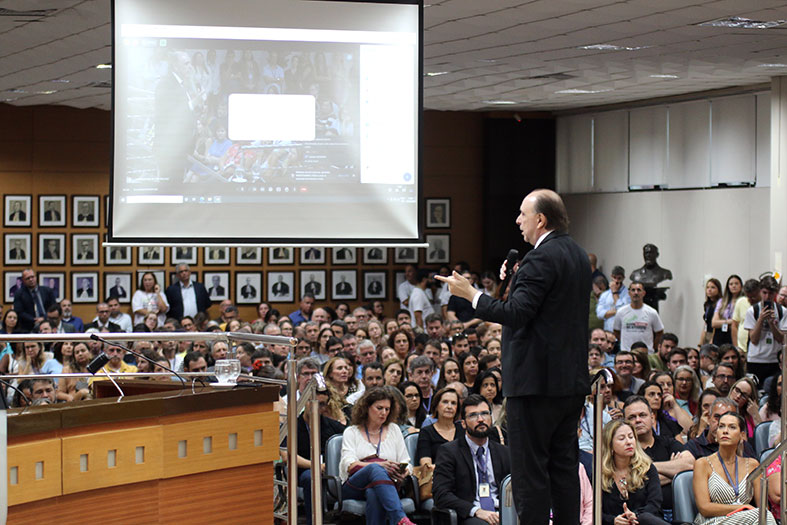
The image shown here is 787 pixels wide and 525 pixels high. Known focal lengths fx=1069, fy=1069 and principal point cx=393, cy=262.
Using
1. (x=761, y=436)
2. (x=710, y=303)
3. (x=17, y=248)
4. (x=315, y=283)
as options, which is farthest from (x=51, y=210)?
(x=761, y=436)

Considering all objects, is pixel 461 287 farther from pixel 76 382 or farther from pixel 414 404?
pixel 76 382

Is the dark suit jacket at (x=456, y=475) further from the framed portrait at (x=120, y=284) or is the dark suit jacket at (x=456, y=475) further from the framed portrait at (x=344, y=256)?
the framed portrait at (x=344, y=256)

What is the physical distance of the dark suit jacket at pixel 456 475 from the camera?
6.11 meters

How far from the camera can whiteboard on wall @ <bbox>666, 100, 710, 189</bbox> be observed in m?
13.7

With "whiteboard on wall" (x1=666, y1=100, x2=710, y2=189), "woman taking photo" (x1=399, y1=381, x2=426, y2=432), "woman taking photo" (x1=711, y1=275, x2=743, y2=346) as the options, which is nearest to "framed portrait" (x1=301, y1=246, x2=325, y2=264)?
"whiteboard on wall" (x1=666, y1=100, x2=710, y2=189)

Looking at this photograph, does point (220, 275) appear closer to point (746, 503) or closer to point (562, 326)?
point (746, 503)

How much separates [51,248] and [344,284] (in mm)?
4291

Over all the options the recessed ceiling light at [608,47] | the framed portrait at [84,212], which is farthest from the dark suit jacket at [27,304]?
the recessed ceiling light at [608,47]

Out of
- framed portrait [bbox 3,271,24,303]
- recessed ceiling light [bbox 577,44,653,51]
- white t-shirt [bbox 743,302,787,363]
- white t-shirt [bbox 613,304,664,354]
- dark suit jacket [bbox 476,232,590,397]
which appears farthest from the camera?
→ framed portrait [bbox 3,271,24,303]

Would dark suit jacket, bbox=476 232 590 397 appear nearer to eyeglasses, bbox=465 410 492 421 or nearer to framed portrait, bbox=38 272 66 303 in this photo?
eyeglasses, bbox=465 410 492 421

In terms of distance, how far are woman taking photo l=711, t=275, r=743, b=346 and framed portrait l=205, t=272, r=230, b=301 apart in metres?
7.26

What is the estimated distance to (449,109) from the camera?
53.0 feet

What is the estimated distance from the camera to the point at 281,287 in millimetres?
16062

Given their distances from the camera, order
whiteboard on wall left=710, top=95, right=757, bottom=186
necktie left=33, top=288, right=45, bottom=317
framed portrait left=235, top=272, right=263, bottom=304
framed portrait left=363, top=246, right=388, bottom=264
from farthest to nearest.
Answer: framed portrait left=363, top=246, right=388, bottom=264
framed portrait left=235, top=272, right=263, bottom=304
necktie left=33, top=288, right=45, bottom=317
whiteboard on wall left=710, top=95, right=757, bottom=186
